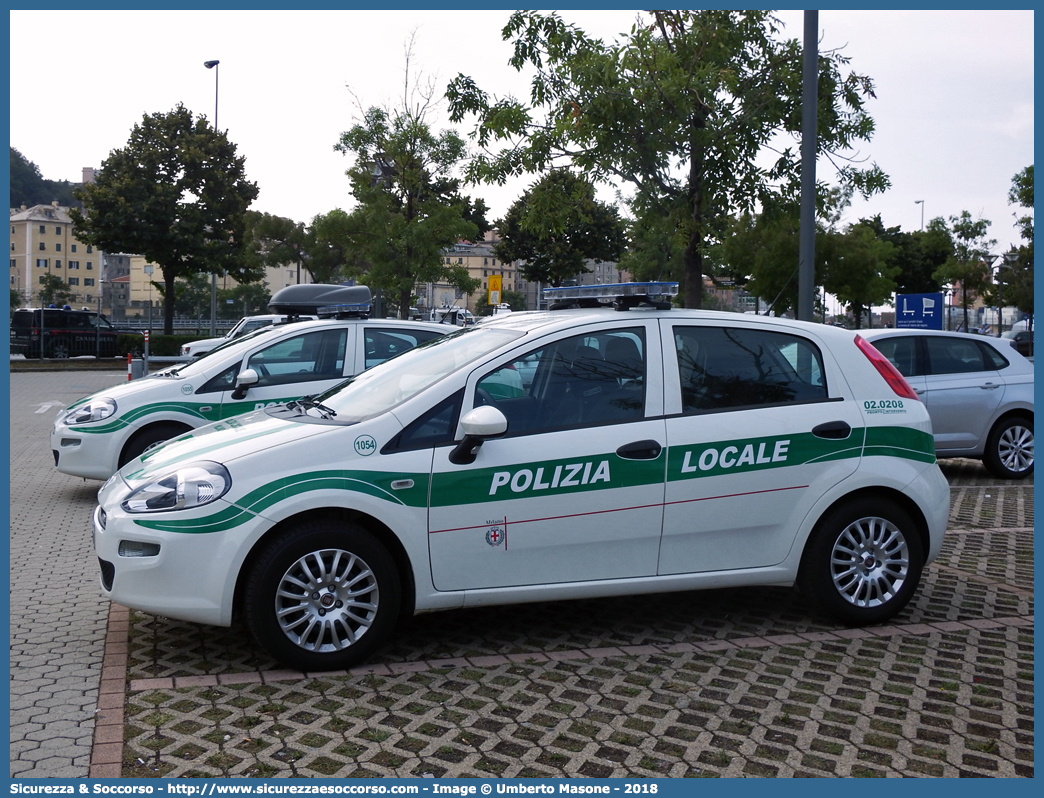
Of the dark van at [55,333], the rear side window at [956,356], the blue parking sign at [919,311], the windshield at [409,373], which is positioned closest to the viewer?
the windshield at [409,373]

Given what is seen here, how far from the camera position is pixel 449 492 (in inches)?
197

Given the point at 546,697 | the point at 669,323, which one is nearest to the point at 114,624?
the point at 546,697

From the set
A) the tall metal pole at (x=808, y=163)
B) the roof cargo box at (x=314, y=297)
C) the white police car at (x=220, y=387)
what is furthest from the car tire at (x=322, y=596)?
the roof cargo box at (x=314, y=297)

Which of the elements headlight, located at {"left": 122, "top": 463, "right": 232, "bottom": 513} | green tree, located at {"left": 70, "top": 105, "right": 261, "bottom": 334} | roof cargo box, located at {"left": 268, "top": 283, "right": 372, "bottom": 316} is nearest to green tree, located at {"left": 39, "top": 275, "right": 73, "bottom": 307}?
green tree, located at {"left": 70, "top": 105, "right": 261, "bottom": 334}

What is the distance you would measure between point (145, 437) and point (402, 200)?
19.4 m

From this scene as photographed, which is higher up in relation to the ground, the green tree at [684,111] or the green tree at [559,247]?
the green tree at [559,247]

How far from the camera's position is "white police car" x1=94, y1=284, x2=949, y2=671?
4859 millimetres

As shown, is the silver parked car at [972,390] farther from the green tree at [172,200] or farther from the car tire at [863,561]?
the green tree at [172,200]

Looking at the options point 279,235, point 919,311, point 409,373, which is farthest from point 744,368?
point 279,235

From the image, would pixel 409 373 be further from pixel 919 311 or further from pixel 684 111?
pixel 919 311

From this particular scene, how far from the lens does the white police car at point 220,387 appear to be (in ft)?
31.1

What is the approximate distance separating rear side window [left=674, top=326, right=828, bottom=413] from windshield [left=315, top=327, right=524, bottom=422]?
3.10ft

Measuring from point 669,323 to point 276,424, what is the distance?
213 cm

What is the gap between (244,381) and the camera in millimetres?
9602
